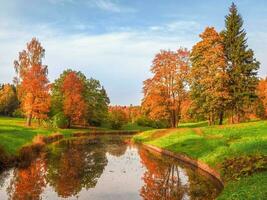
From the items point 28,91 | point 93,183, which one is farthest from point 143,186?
point 28,91

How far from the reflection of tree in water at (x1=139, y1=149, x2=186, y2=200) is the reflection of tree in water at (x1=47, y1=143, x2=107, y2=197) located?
380 cm

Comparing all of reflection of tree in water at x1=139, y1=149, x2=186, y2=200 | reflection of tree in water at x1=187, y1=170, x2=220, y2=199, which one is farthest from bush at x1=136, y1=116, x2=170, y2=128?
reflection of tree in water at x1=187, y1=170, x2=220, y2=199

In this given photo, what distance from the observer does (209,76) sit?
5369 cm

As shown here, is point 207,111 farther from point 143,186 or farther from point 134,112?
point 134,112

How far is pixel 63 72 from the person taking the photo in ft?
321

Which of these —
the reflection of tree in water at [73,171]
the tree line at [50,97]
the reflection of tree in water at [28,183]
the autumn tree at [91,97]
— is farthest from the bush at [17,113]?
the reflection of tree in water at [28,183]

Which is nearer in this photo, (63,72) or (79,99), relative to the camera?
(79,99)

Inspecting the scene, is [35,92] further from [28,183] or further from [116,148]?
[28,183]

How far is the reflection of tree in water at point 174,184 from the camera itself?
19062mm

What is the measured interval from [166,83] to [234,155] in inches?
1429

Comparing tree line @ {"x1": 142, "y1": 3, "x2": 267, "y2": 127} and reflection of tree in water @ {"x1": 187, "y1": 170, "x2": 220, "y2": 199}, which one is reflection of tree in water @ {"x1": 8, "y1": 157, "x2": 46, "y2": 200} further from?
tree line @ {"x1": 142, "y1": 3, "x2": 267, "y2": 127}

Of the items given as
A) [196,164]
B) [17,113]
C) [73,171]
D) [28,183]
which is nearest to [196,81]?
[196,164]

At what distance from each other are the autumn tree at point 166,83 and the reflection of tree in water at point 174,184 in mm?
30444

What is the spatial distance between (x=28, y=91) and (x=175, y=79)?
89.5 ft
